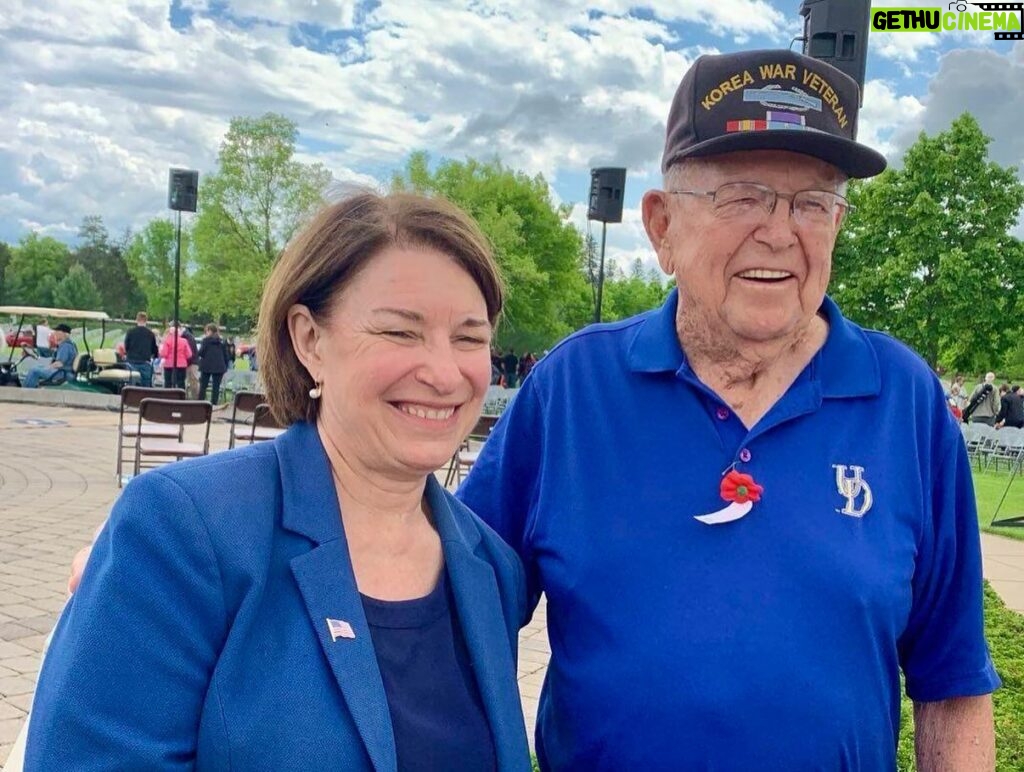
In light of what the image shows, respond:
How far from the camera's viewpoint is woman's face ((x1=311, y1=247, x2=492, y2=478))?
64.9 inches

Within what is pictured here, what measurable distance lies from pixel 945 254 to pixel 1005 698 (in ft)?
100

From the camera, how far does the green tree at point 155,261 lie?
66.1 metres

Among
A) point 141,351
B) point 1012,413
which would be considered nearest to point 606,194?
Result: point 141,351

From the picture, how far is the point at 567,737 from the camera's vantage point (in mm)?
1912

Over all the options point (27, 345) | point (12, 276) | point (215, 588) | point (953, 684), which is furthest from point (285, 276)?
point (12, 276)

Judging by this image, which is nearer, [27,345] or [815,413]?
[815,413]

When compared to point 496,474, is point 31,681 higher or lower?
lower

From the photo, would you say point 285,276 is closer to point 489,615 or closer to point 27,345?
point 489,615

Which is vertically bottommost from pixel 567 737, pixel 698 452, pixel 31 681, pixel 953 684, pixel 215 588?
pixel 31 681

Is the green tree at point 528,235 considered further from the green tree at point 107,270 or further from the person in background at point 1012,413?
the green tree at point 107,270

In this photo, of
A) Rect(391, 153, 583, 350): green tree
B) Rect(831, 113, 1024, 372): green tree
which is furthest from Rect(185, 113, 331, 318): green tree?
Rect(831, 113, 1024, 372): green tree

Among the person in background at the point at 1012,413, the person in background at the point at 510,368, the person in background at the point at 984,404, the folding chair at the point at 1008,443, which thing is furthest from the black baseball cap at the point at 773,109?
the person in background at the point at 510,368

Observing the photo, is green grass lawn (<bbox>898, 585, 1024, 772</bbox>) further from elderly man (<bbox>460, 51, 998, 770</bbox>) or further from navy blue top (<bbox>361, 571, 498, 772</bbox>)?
navy blue top (<bbox>361, 571, 498, 772</bbox>)

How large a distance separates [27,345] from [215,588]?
3038 cm
